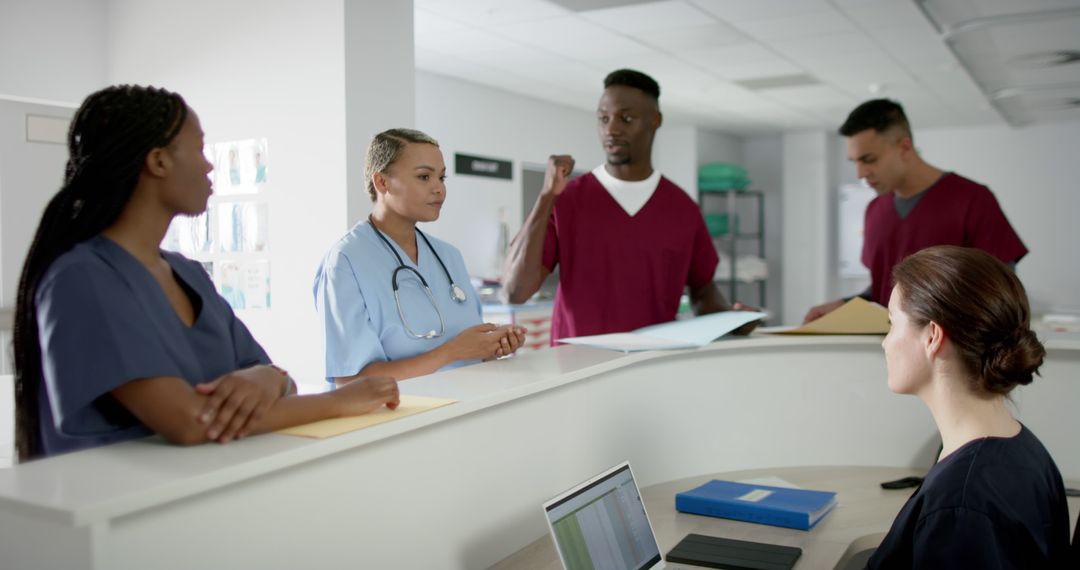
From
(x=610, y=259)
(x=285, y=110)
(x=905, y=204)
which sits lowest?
(x=610, y=259)

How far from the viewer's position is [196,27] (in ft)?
13.0

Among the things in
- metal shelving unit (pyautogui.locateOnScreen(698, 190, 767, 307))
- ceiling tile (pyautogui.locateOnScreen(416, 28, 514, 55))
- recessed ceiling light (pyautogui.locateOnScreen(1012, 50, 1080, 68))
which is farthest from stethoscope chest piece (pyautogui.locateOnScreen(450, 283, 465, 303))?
metal shelving unit (pyautogui.locateOnScreen(698, 190, 767, 307))

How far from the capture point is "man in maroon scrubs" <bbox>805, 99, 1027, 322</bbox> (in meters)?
2.65

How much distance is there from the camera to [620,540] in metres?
1.40

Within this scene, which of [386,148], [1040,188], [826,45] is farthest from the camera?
[1040,188]

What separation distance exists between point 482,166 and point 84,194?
567 centimetres

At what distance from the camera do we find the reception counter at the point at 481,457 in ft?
3.01

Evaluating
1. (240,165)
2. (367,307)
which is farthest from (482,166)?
(367,307)

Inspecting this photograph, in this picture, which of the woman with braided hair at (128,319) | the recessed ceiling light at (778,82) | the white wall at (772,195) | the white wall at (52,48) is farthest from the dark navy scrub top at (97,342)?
the white wall at (772,195)

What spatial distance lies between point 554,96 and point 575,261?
503cm

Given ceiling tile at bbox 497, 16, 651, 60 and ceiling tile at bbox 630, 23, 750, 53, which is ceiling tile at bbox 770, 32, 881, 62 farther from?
ceiling tile at bbox 497, 16, 651, 60

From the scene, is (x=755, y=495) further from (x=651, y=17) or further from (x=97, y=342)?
(x=651, y=17)

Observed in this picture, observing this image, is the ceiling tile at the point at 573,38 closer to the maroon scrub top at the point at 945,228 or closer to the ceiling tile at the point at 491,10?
the ceiling tile at the point at 491,10

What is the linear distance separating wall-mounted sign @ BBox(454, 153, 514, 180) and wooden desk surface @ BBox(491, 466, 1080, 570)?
15.4ft
